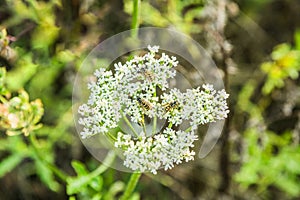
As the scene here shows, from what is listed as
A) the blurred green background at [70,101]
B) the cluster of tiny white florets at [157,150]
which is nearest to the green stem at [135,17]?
the blurred green background at [70,101]

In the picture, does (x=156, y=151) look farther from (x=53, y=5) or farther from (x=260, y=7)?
(x=260, y=7)

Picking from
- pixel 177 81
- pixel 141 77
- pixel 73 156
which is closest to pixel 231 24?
pixel 73 156

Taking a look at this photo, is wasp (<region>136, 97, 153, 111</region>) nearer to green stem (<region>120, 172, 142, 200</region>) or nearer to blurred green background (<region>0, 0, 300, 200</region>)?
green stem (<region>120, 172, 142, 200</region>)

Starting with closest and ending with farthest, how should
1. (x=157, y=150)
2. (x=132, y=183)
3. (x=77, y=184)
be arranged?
1. (x=157, y=150)
2. (x=132, y=183)
3. (x=77, y=184)

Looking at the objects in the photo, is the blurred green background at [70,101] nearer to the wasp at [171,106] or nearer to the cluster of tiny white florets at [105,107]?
the cluster of tiny white florets at [105,107]

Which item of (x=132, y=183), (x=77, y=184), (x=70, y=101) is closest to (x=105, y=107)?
(x=132, y=183)

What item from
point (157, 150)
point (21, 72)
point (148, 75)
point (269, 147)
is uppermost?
point (269, 147)

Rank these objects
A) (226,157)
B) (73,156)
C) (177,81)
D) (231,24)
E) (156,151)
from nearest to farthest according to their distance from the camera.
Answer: (156,151), (177,81), (226,157), (73,156), (231,24)

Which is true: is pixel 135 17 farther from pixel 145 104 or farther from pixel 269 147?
pixel 269 147
